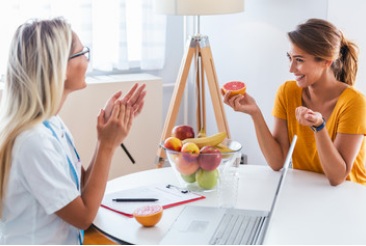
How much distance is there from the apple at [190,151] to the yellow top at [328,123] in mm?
581

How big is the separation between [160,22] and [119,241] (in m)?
2.33

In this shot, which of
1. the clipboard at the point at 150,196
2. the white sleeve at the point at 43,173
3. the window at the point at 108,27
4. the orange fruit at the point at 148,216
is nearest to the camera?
the white sleeve at the point at 43,173

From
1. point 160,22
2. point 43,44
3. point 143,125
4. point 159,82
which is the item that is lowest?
point 143,125

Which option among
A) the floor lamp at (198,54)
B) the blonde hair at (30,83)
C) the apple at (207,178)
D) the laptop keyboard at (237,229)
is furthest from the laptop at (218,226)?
the floor lamp at (198,54)

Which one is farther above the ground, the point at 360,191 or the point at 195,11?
the point at 195,11

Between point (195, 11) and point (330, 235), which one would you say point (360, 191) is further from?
point (195, 11)

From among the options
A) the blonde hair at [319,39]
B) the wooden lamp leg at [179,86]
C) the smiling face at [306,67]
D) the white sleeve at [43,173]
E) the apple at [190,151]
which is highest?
Answer: the blonde hair at [319,39]

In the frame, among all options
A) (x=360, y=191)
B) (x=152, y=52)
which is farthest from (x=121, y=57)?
(x=360, y=191)

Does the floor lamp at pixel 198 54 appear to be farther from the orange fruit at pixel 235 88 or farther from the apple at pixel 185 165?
the apple at pixel 185 165

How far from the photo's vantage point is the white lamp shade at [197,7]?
2.88 metres

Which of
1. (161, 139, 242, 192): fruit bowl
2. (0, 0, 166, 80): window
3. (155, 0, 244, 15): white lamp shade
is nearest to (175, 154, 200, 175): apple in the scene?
(161, 139, 242, 192): fruit bowl

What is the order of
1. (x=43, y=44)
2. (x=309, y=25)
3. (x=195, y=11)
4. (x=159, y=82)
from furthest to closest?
(x=159, y=82) → (x=195, y=11) → (x=309, y=25) → (x=43, y=44)

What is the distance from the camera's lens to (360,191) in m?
1.84

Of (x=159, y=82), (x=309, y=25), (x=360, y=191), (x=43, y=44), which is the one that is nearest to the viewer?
(x=43, y=44)
